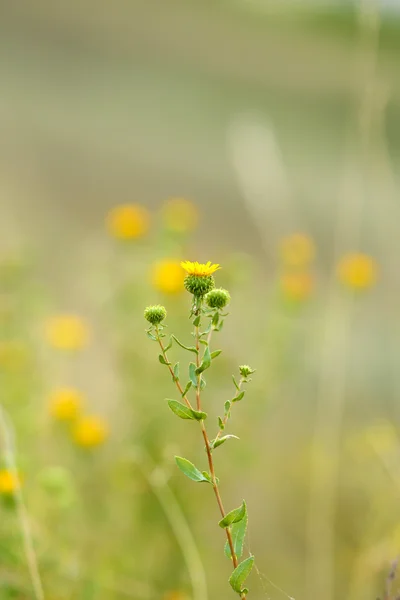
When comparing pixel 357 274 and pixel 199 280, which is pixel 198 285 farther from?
pixel 357 274

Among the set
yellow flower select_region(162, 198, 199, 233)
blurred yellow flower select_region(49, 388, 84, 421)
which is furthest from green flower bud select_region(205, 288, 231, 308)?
yellow flower select_region(162, 198, 199, 233)

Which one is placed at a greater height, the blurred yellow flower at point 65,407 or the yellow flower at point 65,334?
the yellow flower at point 65,334

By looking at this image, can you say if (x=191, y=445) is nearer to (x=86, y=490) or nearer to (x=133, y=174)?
(x=86, y=490)

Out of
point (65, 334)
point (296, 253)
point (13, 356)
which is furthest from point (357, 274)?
point (13, 356)

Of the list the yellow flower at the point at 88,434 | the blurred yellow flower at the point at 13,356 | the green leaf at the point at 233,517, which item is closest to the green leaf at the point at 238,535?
the green leaf at the point at 233,517

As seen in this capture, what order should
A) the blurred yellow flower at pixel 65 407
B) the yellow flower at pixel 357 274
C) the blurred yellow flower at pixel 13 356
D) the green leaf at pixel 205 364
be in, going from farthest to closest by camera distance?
the yellow flower at pixel 357 274, the blurred yellow flower at pixel 13 356, the blurred yellow flower at pixel 65 407, the green leaf at pixel 205 364

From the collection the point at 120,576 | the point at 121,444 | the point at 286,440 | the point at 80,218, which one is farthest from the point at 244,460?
the point at 80,218

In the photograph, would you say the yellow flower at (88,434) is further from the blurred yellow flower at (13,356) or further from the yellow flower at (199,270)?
the yellow flower at (199,270)
